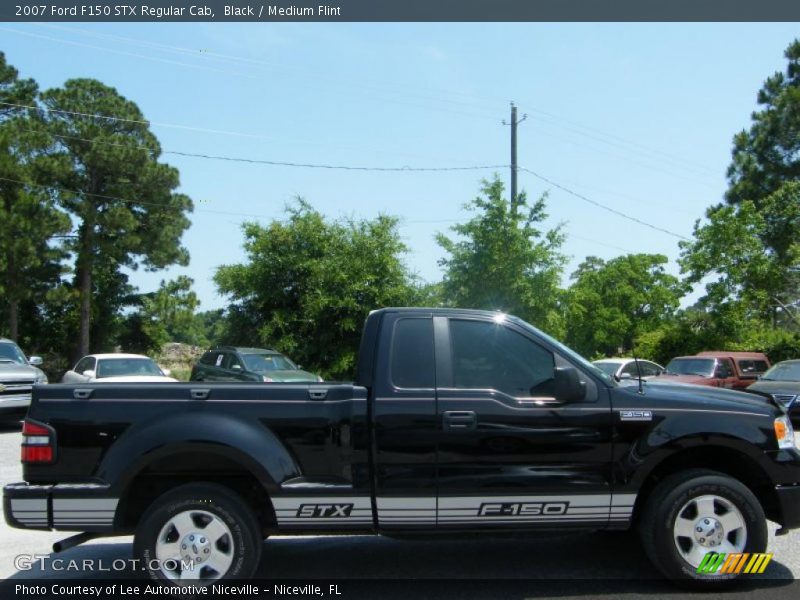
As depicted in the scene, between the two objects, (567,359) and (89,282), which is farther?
(89,282)

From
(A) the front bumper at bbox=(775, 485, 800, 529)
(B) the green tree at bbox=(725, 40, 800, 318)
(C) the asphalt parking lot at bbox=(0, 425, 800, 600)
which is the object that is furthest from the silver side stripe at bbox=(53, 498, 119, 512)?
(B) the green tree at bbox=(725, 40, 800, 318)

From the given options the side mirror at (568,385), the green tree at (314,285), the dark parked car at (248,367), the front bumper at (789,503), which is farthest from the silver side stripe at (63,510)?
the green tree at (314,285)

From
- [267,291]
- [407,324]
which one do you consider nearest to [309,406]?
Answer: [407,324]

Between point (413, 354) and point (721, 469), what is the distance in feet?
7.95

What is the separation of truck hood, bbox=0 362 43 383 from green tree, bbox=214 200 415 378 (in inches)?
386

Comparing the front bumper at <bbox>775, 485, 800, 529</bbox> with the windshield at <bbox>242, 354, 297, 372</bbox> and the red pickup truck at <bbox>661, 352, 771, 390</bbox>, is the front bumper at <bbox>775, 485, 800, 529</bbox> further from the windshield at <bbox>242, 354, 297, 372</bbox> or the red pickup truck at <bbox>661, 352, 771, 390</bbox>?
the windshield at <bbox>242, 354, 297, 372</bbox>

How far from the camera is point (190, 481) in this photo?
5.04 metres

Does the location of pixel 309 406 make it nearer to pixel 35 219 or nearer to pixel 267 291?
pixel 267 291

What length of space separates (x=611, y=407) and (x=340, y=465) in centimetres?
191

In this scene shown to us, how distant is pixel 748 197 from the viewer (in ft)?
128

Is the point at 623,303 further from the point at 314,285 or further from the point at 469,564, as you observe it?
the point at 469,564

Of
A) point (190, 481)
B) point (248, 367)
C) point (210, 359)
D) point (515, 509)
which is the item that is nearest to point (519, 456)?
point (515, 509)

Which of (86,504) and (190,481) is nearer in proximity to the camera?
(86,504)

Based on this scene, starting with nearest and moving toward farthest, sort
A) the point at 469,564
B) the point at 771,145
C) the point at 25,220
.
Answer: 1. the point at 469,564
2. the point at 25,220
3. the point at 771,145
